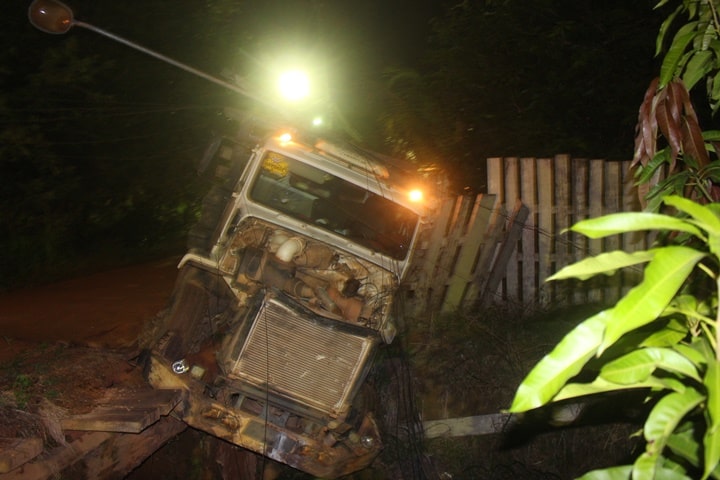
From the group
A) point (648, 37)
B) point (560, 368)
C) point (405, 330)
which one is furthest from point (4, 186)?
point (560, 368)

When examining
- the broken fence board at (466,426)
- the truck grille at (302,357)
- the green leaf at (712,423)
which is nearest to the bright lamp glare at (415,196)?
the truck grille at (302,357)

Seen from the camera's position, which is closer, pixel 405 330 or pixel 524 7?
pixel 405 330

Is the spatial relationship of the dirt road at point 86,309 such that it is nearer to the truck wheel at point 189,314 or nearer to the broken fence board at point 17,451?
the truck wheel at point 189,314

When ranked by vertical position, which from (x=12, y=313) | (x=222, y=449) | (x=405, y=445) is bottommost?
(x=12, y=313)

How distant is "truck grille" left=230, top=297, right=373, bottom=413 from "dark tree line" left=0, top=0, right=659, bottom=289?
14.2ft

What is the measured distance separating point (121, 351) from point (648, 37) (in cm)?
807

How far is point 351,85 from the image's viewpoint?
1288cm

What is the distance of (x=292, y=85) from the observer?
7324 millimetres

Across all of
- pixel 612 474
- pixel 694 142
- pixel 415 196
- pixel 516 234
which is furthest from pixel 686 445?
pixel 516 234

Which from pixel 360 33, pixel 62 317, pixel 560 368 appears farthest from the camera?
pixel 360 33

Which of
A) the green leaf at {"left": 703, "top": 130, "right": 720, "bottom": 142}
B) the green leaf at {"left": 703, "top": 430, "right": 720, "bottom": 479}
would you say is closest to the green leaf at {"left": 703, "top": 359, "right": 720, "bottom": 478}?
the green leaf at {"left": 703, "top": 430, "right": 720, "bottom": 479}

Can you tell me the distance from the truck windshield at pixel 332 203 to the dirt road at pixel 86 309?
9.06 feet

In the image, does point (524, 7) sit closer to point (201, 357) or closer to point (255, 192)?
point (255, 192)

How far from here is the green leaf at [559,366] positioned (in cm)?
167
